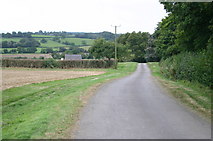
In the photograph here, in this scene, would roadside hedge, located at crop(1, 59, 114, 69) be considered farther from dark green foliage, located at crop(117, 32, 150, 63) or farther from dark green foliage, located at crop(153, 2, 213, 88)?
dark green foliage, located at crop(153, 2, 213, 88)

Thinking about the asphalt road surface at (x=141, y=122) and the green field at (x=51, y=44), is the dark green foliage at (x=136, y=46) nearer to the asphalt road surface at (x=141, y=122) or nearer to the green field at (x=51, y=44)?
the green field at (x=51, y=44)

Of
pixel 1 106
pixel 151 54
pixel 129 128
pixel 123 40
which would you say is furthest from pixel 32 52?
pixel 129 128

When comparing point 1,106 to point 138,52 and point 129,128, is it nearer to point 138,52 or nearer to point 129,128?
point 129,128

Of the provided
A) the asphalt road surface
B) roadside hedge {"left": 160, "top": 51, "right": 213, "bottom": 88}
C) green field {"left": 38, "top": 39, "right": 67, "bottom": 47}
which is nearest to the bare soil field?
the asphalt road surface

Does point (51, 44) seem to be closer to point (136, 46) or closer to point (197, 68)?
point (136, 46)

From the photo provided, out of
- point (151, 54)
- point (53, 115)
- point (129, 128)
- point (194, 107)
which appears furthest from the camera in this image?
point (151, 54)

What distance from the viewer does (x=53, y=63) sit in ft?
209

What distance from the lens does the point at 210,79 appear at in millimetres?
14062

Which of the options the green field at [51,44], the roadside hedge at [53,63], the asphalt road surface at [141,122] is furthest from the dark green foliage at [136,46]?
the asphalt road surface at [141,122]

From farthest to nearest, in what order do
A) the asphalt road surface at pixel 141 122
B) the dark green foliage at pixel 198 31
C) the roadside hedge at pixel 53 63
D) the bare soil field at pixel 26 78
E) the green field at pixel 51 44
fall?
the green field at pixel 51 44 < the roadside hedge at pixel 53 63 < the bare soil field at pixel 26 78 < the dark green foliage at pixel 198 31 < the asphalt road surface at pixel 141 122

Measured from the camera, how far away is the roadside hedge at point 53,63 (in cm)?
6368

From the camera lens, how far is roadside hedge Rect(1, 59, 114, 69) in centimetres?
6368

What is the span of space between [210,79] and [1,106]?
12.2 m

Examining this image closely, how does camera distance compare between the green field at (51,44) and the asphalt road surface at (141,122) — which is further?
the green field at (51,44)
